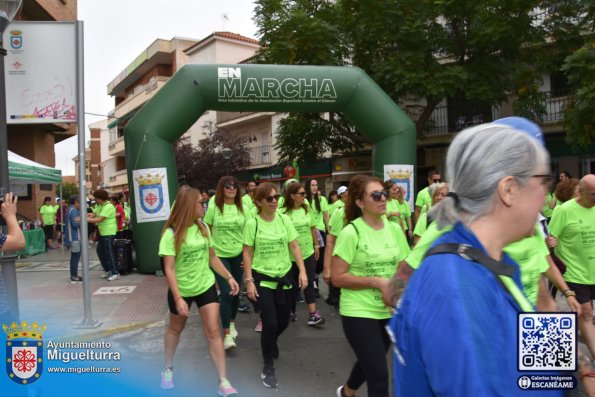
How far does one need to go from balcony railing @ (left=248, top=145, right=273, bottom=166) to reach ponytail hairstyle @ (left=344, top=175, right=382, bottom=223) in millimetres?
28623

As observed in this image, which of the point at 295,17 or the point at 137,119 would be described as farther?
the point at 295,17

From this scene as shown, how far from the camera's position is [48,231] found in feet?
61.5

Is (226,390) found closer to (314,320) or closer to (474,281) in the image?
(314,320)

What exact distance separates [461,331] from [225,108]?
10.2 m

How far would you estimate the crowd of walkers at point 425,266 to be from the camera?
1065mm

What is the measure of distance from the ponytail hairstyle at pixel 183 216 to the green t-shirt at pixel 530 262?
2.82 metres

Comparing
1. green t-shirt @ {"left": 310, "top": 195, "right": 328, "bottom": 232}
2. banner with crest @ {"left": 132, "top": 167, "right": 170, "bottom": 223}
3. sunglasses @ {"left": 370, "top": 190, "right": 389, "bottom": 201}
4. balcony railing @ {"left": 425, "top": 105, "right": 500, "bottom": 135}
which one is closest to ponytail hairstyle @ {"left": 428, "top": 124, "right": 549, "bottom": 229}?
sunglasses @ {"left": 370, "top": 190, "right": 389, "bottom": 201}

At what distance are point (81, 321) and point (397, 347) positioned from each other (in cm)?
643

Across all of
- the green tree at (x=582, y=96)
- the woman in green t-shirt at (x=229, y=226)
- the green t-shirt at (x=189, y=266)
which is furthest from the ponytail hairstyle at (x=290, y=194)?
the green tree at (x=582, y=96)

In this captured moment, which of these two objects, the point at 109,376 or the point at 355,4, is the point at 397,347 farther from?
the point at 355,4

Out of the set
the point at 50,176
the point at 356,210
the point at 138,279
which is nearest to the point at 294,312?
the point at 356,210

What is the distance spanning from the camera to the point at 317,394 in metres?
4.30

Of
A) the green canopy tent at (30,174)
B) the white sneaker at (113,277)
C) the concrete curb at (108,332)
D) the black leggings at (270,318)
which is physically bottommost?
the concrete curb at (108,332)

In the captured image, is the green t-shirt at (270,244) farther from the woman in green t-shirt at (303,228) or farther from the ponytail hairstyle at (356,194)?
the woman in green t-shirt at (303,228)
